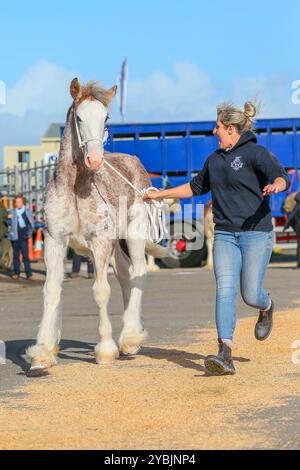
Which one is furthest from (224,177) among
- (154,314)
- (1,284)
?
(1,284)

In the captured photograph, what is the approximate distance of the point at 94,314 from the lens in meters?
15.9

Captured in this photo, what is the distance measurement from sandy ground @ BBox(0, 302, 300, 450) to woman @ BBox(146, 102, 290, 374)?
0.66m

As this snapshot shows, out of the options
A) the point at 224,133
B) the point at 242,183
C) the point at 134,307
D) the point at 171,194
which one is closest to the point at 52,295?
the point at 134,307

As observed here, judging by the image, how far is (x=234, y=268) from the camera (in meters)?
9.46

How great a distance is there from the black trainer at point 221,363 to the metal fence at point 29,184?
22.0 m

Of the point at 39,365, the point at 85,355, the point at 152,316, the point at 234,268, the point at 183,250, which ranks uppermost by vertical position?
the point at 234,268

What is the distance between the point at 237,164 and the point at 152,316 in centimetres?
597

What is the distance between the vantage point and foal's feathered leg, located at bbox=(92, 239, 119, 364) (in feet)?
33.6

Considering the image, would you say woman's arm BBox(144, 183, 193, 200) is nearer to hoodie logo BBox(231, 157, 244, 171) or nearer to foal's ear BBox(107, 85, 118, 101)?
hoodie logo BBox(231, 157, 244, 171)

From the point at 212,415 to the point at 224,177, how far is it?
267 centimetres

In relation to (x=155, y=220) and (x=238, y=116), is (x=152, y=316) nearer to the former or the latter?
(x=155, y=220)

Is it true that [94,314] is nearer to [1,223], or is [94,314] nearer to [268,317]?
[268,317]

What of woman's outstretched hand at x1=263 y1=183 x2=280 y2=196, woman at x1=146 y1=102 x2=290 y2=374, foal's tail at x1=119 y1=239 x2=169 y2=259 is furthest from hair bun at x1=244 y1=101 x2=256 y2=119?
foal's tail at x1=119 y1=239 x2=169 y2=259
